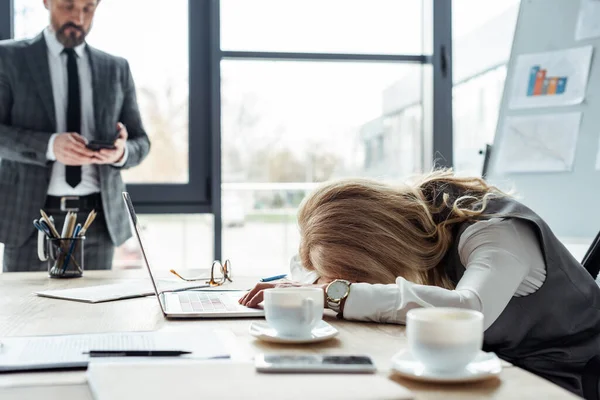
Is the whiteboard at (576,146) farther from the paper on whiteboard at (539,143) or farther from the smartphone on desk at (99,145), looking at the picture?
the smartphone on desk at (99,145)

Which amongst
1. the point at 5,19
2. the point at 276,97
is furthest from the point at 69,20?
the point at 276,97

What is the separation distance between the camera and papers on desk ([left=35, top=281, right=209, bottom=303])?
151 centimetres

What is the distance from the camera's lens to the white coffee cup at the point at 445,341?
0.76 metres

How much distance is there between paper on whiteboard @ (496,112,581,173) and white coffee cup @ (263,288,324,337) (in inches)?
82.2

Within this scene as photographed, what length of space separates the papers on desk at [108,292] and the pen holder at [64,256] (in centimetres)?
29

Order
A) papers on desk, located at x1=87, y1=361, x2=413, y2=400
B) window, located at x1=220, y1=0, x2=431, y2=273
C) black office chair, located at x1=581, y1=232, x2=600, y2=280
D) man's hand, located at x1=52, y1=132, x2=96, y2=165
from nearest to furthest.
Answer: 1. papers on desk, located at x1=87, y1=361, x2=413, y2=400
2. black office chair, located at x1=581, y1=232, x2=600, y2=280
3. man's hand, located at x1=52, y1=132, x2=96, y2=165
4. window, located at x1=220, y1=0, x2=431, y2=273

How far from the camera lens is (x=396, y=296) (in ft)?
3.96

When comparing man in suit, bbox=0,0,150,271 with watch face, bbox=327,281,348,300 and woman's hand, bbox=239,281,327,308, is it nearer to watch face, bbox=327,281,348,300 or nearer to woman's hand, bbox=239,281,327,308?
woman's hand, bbox=239,281,327,308

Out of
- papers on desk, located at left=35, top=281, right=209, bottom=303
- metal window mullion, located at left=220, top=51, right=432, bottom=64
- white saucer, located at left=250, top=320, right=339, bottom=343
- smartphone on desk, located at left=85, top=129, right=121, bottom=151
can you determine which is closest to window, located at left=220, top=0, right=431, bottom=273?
metal window mullion, located at left=220, top=51, right=432, bottom=64

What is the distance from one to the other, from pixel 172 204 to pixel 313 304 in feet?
7.76

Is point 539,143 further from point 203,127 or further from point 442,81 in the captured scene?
point 203,127

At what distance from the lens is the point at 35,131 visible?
288 centimetres

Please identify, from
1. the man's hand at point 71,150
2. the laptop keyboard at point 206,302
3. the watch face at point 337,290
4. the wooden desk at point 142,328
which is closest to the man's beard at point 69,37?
the man's hand at point 71,150

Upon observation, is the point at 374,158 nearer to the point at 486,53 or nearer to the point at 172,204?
the point at 486,53
